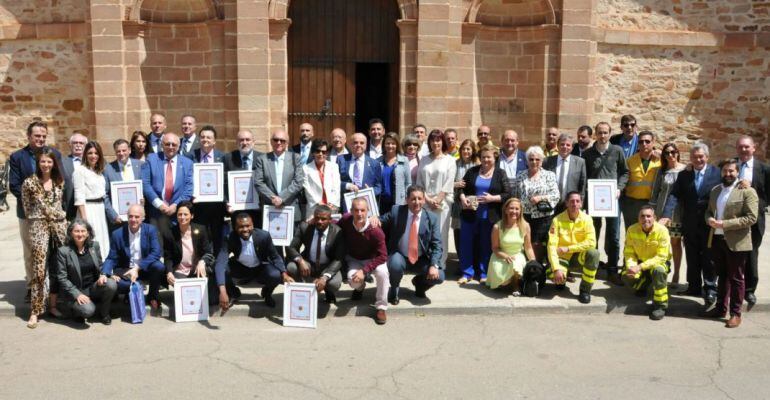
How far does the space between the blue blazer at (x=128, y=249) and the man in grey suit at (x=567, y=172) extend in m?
4.42

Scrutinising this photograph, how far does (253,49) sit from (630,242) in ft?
23.5

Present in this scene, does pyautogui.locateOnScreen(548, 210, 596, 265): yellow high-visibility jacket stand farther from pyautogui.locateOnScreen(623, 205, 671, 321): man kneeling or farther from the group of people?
pyautogui.locateOnScreen(623, 205, 671, 321): man kneeling

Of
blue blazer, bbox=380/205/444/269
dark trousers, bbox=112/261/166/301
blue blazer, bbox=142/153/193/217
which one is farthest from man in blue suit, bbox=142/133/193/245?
blue blazer, bbox=380/205/444/269

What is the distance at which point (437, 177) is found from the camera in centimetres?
832

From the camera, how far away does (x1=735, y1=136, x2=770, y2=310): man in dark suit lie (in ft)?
24.0

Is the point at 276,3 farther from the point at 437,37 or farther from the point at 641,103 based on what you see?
the point at 641,103

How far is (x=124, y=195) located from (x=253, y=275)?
1632mm

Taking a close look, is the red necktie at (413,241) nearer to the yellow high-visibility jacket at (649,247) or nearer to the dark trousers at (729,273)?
the yellow high-visibility jacket at (649,247)

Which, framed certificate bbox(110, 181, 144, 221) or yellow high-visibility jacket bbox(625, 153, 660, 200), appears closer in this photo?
framed certificate bbox(110, 181, 144, 221)

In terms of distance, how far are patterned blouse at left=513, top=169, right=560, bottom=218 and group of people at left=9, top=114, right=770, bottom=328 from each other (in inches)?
0.5

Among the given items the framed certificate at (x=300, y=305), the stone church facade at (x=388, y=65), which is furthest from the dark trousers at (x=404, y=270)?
the stone church facade at (x=388, y=65)

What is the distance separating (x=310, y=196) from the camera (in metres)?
8.15

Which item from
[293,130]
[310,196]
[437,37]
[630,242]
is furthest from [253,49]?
[630,242]

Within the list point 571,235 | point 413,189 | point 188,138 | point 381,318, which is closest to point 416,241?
point 413,189
